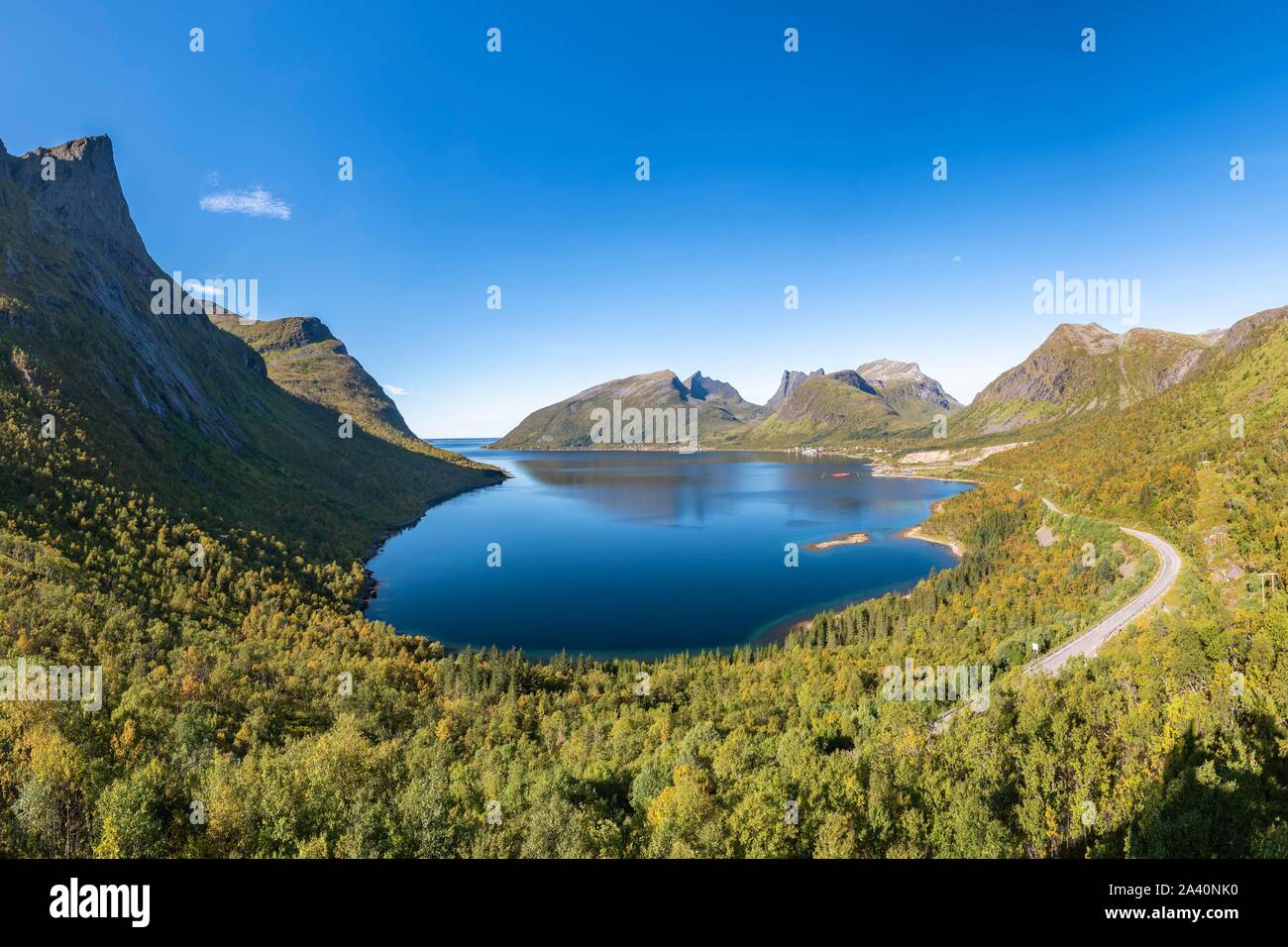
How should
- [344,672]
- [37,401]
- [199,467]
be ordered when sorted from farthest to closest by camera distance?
[199,467] < [37,401] < [344,672]

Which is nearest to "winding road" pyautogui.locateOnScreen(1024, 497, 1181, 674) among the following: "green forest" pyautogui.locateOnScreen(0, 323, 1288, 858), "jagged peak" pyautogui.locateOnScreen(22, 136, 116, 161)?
"green forest" pyautogui.locateOnScreen(0, 323, 1288, 858)

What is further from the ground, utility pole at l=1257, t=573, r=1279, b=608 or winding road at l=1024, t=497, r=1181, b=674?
utility pole at l=1257, t=573, r=1279, b=608

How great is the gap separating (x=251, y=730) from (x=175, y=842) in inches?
871

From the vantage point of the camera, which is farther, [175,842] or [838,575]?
[838,575]

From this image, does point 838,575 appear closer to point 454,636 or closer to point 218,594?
point 454,636

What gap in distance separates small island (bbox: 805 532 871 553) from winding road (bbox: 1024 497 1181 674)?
6871 centimetres

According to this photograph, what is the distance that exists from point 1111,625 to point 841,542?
8778 centimetres

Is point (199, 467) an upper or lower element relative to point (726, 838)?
upper

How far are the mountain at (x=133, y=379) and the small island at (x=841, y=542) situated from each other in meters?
117

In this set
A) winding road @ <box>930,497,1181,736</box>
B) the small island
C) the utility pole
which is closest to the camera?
winding road @ <box>930,497,1181,736</box>

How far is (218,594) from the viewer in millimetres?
74688

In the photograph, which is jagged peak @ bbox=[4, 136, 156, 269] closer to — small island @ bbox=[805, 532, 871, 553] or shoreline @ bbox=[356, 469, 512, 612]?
shoreline @ bbox=[356, 469, 512, 612]

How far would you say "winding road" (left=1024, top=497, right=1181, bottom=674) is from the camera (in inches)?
2175

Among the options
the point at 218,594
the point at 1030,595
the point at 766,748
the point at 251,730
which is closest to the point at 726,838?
the point at 766,748
